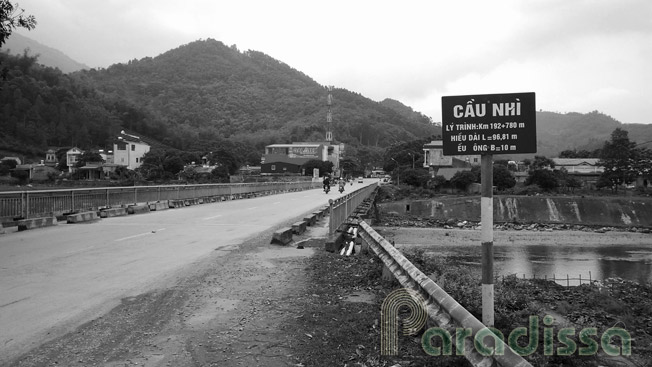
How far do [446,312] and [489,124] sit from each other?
214cm

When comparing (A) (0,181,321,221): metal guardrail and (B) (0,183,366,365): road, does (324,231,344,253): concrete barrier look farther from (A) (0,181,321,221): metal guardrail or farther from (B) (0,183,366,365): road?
(A) (0,181,321,221): metal guardrail

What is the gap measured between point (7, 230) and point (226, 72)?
524 feet

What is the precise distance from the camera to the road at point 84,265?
5.68m

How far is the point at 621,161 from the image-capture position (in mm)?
82562

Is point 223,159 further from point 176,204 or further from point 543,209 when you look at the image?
point 176,204

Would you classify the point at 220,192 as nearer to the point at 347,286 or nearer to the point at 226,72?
the point at 347,286

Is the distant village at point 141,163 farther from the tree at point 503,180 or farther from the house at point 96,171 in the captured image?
the tree at point 503,180

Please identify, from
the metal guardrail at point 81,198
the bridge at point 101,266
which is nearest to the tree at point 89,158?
the metal guardrail at point 81,198

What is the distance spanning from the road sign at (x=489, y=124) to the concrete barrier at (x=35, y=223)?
598 inches

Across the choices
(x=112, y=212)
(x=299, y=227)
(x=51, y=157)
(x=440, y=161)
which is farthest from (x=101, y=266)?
(x=51, y=157)

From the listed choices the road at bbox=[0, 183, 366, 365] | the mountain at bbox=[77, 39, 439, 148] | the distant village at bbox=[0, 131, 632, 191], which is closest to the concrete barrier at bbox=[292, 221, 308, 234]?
the road at bbox=[0, 183, 366, 365]

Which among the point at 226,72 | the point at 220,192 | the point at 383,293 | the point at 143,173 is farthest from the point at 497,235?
the point at 226,72

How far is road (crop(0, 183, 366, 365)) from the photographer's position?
568cm

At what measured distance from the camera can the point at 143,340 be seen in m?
5.07
